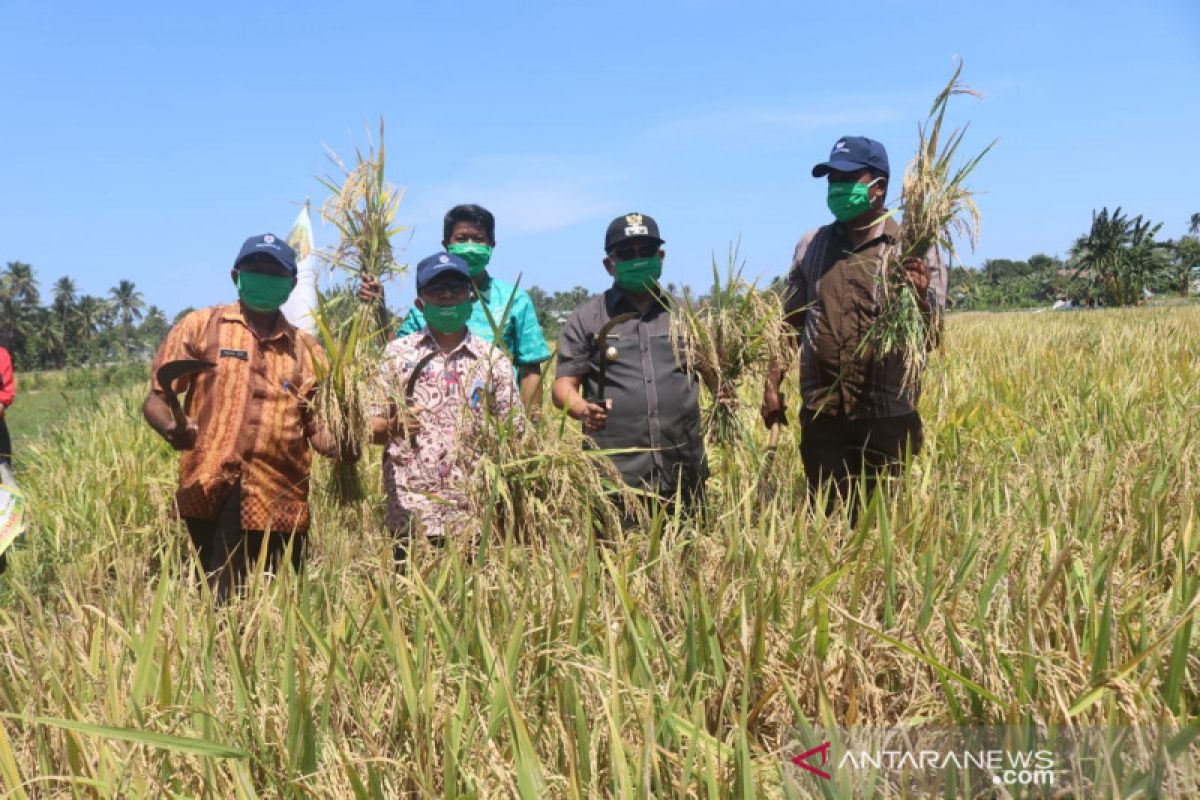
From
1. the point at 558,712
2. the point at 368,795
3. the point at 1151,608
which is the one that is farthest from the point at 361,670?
the point at 1151,608

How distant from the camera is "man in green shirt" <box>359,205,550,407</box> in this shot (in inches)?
135

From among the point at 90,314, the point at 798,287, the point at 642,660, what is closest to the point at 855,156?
the point at 798,287

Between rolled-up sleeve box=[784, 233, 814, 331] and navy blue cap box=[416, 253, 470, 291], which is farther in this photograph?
rolled-up sleeve box=[784, 233, 814, 331]

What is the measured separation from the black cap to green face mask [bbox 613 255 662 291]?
81 millimetres

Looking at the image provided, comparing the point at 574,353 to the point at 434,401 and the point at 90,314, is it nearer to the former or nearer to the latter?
the point at 434,401

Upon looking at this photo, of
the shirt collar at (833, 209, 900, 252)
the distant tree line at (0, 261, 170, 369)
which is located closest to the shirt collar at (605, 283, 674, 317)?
the shirt collar at (833, 209, 900, 252)

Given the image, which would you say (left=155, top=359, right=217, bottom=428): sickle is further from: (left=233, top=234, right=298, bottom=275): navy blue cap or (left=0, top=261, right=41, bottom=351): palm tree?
(left=0, top=261, right=41, bottom=351): palm tree

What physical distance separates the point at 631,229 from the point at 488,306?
2.59 ft

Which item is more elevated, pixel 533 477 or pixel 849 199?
pixel 849 199

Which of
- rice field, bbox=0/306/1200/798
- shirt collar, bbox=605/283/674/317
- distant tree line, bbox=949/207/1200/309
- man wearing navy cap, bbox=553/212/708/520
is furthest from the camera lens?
distant tree line, bbox=949/207/1200/309

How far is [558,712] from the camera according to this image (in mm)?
1681

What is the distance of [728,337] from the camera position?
2955 millimetres

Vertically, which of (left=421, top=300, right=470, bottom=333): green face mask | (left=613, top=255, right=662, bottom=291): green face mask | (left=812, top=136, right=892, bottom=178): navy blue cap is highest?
(left=812, top=136, right=892, bottom=178): navy blue cap

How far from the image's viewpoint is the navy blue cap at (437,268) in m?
2.81
